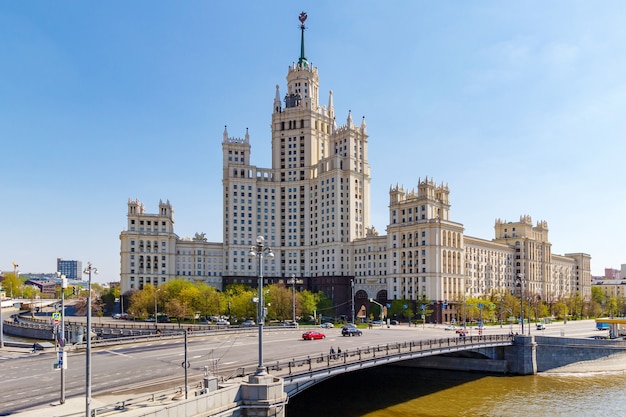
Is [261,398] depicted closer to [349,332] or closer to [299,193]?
[349,332]

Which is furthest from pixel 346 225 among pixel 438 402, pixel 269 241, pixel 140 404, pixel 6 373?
pixel 140 404

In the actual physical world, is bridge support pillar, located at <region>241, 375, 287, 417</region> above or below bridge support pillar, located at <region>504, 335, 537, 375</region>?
above

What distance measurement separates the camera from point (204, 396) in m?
33.2

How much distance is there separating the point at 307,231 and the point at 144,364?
128177 mm

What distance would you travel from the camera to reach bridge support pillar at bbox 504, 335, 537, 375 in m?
78.5

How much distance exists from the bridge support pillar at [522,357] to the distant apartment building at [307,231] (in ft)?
229

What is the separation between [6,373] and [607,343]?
84.8m

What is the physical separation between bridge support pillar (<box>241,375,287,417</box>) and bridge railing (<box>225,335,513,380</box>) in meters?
4.89

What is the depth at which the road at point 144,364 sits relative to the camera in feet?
127

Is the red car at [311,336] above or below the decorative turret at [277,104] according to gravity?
below

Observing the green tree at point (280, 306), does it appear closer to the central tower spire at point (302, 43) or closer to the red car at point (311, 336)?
the red car at point (311, 336)

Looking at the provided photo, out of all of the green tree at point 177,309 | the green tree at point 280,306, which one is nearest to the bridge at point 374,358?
the green tree at point 280,306

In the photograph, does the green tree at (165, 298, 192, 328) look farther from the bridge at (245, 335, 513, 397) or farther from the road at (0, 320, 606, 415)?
the bridge at (245, 335, 513, 397)

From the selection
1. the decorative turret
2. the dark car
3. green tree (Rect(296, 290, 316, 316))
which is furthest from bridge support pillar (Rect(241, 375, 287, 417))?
the decorative turret
